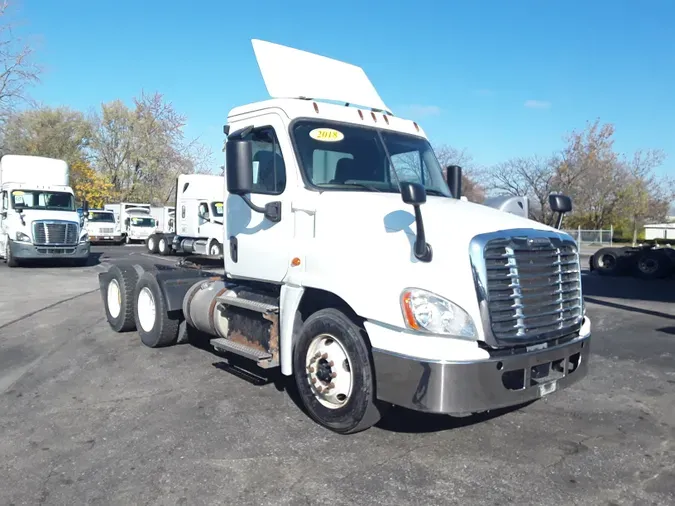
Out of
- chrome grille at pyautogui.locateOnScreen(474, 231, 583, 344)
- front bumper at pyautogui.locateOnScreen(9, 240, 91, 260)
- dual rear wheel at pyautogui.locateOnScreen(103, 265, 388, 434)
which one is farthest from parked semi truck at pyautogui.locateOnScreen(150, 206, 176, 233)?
chrome grille at pyautogui.locateOnScreen(474, 231, 583, 344)

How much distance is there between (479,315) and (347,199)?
1468mm

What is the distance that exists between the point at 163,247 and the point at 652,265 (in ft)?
69.4

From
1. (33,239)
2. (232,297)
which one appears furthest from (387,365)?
(33,239)

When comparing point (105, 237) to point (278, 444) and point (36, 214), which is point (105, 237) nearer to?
point (36, 214)

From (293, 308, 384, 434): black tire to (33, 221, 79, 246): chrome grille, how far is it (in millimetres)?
17716

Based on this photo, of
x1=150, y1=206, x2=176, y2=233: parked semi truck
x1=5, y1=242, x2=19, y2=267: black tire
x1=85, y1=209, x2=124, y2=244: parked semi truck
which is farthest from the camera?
x1=150, y1=206, x2=176, y2=233: parked semi truck

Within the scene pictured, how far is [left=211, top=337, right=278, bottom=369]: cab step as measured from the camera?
17.5 ft

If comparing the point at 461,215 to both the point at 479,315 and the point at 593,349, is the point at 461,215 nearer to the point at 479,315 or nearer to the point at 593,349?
the point at 479,315

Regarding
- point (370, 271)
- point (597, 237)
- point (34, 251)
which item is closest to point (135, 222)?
point (34, 251)

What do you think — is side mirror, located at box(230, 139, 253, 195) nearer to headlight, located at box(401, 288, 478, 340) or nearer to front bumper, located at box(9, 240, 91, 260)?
headlight, located at box(401, 288, 478, 340)

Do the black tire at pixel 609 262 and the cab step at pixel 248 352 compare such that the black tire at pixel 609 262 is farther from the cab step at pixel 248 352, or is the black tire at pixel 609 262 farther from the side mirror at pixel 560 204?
the cab step at pixel 248 352

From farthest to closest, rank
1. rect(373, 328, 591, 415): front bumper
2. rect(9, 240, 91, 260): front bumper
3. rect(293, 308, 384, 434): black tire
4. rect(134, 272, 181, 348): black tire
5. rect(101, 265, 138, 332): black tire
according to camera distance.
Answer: rect(9, 240, 91, 260): front bumper → rect(101, 265, 138, 332): black tire → rect(134, 272, 181, 348): black tire → rect(293, 308, 384, 434): black tire → rect(373, 328, 591, 415): front bumper

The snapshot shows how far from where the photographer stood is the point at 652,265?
63.7 ft

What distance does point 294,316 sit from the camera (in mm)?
5094
